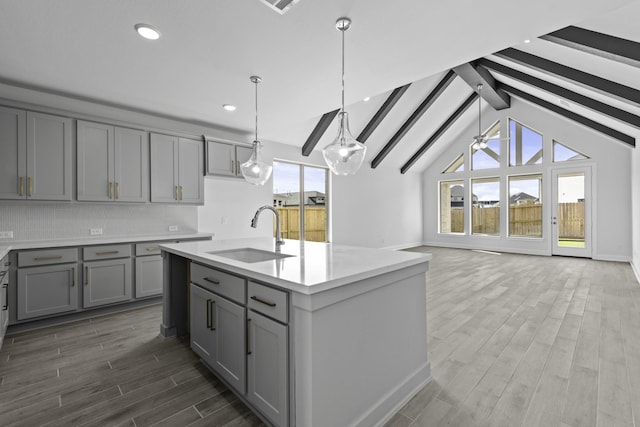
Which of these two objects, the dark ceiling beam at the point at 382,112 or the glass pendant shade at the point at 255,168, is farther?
the dark ceiling beam at the point at 382,112

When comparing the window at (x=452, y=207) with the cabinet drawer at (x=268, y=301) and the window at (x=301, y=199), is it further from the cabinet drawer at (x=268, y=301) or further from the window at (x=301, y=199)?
the cabinet drawer at (x=268, y=301)

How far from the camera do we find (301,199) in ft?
21.9

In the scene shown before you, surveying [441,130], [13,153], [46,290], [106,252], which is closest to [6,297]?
[46,290]

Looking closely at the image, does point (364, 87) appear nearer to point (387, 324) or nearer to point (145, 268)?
point (387, 324)

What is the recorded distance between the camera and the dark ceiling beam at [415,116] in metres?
6.29

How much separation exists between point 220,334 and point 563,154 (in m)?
8.76

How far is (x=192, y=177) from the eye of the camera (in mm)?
4441

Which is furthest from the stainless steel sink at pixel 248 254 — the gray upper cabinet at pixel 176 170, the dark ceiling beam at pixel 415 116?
the dark ceiling beam at pixel 415 116

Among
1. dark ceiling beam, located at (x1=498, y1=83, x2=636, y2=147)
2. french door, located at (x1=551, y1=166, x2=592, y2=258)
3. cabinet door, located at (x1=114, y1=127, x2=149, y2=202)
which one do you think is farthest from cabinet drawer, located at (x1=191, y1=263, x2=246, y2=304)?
french door, located at (x1=551, y1=166, x2=592, y2=258)

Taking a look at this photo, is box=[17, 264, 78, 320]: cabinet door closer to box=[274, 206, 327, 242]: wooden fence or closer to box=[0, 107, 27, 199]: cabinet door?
box=[0, 107, 27, 199]: cabinet door

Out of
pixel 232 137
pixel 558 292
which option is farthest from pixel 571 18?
pixel 232 137

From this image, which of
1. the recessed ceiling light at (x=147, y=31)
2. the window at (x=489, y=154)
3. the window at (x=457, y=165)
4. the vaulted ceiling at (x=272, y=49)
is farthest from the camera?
the window at (x=457, y=165)

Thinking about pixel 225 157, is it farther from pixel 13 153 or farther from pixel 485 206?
pixel 485 206

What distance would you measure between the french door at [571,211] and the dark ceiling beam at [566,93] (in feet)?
9.78
